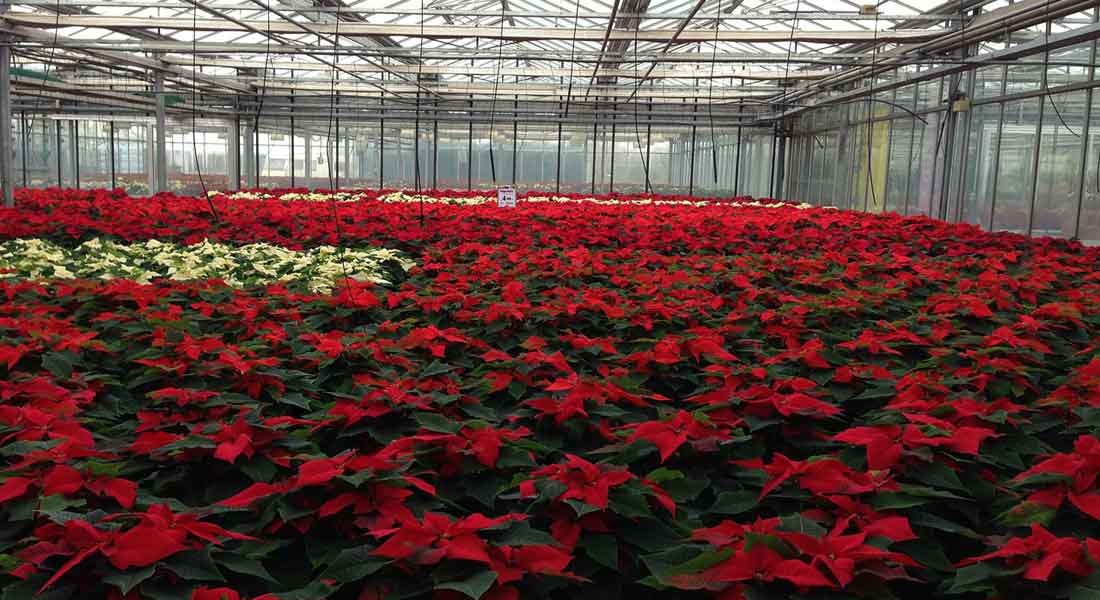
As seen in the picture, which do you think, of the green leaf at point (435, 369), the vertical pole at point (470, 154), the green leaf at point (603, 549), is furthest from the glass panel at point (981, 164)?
the vertical pole at point (470, 154)

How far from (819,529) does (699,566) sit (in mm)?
232

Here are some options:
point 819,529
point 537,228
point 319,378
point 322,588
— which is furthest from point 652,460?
point 537,228

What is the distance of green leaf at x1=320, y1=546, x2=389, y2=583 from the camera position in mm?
1399

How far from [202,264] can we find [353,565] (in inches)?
142

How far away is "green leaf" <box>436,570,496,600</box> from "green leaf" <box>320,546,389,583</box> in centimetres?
14

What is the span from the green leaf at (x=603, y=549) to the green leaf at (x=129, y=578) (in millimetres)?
687

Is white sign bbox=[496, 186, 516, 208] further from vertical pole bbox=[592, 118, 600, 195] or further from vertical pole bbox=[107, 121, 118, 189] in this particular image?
vertical pole bbox=[107, 121, 118, 189]

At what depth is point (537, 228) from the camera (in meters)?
6.73

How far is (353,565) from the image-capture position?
143cm

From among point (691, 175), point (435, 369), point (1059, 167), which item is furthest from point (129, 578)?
point (691, 175)

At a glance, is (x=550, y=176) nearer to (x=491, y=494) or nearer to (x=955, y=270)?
(x=955, y=270)

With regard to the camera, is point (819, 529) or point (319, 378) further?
point (319, 378)

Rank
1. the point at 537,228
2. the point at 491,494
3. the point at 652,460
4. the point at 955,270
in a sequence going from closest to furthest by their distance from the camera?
1. the point at 491,494
2. the point at 652,460
3. the point at 955,270
4. the point at 537,228

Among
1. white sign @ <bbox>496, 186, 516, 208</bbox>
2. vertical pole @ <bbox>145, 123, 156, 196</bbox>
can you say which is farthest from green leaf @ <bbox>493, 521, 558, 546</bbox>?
vertical pole @ <bbox>145, 123, 156, 196</bbox>
